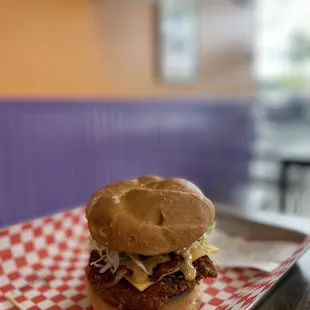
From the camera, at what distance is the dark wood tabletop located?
119 cm

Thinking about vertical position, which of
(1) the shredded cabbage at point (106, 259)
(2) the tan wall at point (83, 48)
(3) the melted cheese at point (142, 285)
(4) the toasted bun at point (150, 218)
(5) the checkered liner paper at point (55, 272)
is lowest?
(5) the checkered liner paper at point (55, 272)

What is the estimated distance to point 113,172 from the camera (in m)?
2.75

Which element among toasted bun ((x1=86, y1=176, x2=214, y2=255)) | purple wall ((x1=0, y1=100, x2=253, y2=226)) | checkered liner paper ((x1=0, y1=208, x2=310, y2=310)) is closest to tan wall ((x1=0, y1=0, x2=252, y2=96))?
purple wall ((x1=0, y1=100, x2=253, y2=226))

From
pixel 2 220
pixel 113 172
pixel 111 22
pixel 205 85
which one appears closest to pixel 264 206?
pixel 205 85

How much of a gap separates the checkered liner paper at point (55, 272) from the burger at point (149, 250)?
0.16 metres

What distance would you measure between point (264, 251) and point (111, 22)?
1.81m

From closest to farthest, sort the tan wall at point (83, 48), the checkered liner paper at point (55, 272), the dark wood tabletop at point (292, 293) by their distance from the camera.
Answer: the dark wood tabletop at point (292, 293)
the checkered liner paper at point (55, 272)
the tan wall at point (83, 48)

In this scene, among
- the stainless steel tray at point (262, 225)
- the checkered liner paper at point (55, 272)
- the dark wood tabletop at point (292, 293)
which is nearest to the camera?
the dark wood tabletop at point (292, 293)

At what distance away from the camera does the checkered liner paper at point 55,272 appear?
4.72 feet

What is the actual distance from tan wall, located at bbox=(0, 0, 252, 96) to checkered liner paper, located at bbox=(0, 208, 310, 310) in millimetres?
783

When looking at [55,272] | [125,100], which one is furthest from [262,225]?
[125,100]

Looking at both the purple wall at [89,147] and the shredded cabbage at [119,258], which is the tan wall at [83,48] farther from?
the shredded cabbage at [119,258]

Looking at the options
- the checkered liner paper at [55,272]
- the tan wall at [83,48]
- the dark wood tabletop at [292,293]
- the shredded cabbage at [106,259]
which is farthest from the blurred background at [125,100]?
the dark wood tabletop at [292,293]

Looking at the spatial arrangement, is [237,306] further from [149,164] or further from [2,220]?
[149,164]
